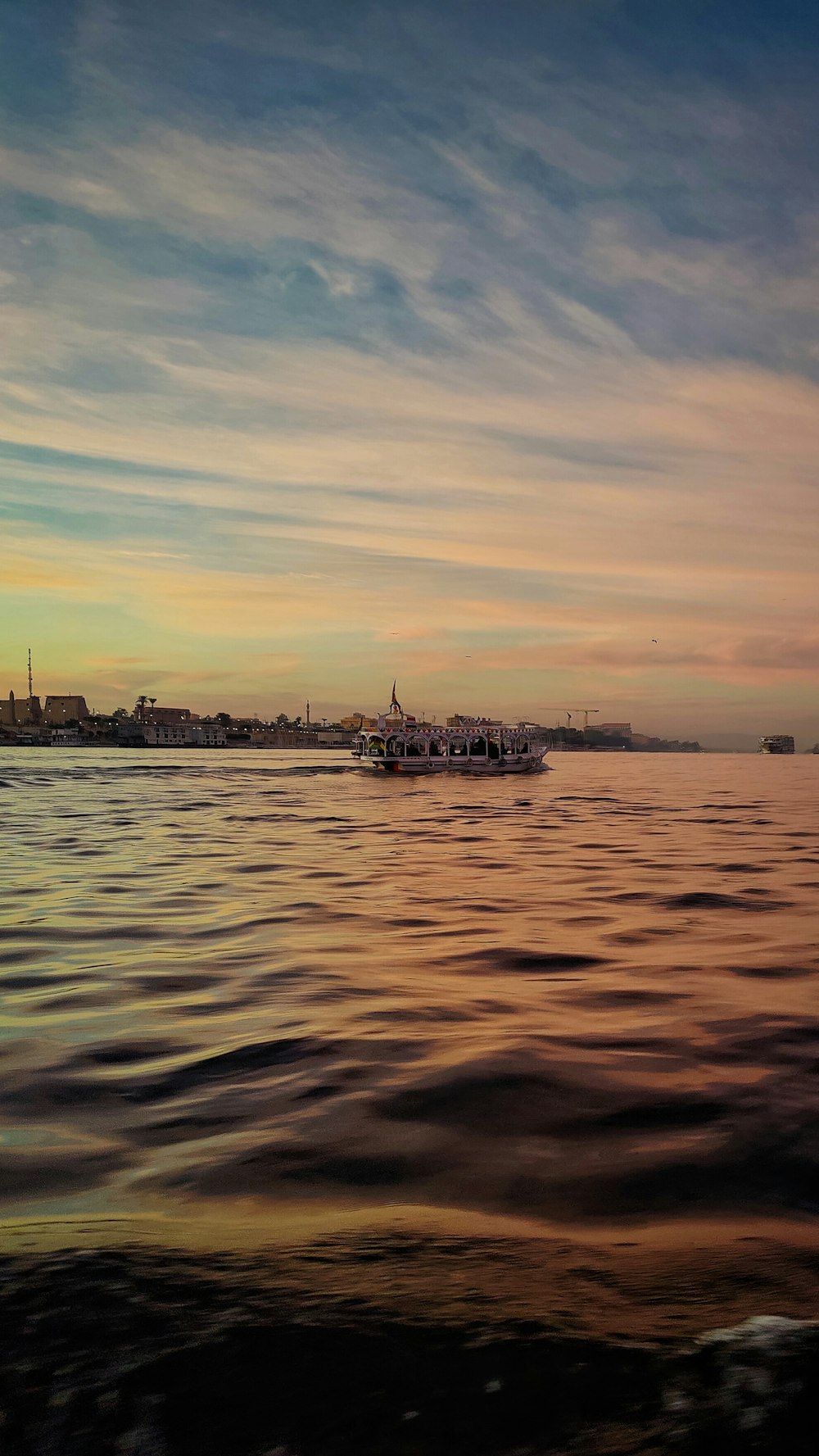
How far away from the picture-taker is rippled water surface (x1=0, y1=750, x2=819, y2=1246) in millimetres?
3357

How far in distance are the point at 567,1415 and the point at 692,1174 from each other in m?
1.76

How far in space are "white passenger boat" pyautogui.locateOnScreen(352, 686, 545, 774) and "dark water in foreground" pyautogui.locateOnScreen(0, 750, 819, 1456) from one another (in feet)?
203

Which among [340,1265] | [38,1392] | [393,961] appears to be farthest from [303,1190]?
[393,961]

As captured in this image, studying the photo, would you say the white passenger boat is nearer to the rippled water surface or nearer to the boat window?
the boat window

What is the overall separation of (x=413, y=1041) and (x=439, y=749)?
6879cm

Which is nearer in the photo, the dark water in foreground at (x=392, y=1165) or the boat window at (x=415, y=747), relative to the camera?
the dark water in foreground at (x=392, y=1165)

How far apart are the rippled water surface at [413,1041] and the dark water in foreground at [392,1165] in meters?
0.03

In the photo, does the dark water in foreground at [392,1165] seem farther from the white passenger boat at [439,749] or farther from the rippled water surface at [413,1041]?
the white passenger boat at [439,749]

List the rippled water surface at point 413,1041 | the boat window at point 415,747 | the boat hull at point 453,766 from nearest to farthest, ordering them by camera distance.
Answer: the rippled water surface at point 413,1041
the boat hull at point 453,766
the boat window at point 415,747

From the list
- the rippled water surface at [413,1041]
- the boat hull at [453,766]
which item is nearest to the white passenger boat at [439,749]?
the boat hull at [453,766]

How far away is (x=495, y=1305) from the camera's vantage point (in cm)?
231

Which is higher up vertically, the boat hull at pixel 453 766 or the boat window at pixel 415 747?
the boat window at pixel 415 747

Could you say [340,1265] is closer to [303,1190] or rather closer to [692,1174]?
[303,1190]

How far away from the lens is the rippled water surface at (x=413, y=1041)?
336cm
